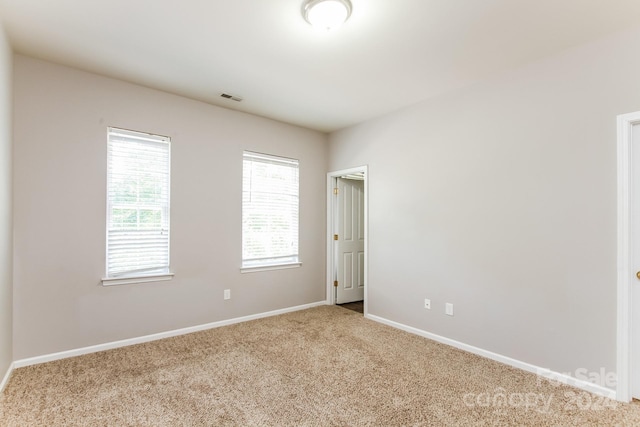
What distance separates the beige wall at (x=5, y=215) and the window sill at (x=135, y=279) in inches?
27.2

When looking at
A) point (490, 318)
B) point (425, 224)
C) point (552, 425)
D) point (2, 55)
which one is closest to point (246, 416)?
point (552, 425)

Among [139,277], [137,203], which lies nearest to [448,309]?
[139,277]

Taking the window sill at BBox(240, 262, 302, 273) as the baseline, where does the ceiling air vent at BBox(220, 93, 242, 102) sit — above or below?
above

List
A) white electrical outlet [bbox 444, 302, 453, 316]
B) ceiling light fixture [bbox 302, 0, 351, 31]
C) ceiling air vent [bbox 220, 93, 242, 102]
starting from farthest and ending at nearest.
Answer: ceiling air vent [bbox 220, 93, 242, 102] < white electrical outlet [bbox 444, 302, 453, 316] < ceiling light fixture [bbox 302, 0, 351, 31]

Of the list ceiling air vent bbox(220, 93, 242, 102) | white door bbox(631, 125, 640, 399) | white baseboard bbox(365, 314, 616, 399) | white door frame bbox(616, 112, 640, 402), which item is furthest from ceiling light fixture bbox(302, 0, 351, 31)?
white baseboard bbox(365, 314, 616, 399)

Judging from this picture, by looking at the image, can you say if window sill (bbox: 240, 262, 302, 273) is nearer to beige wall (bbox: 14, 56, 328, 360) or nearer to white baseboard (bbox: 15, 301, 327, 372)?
beige wall (bbox: 14, 56, 328, 360)

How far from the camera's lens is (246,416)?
2.09 meters

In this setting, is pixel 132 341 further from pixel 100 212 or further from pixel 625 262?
pixel 625 262

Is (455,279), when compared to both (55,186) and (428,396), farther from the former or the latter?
(55,186)

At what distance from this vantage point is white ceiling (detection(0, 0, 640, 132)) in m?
2.12

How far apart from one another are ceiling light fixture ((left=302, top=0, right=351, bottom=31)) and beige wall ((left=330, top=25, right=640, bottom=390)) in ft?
5.77

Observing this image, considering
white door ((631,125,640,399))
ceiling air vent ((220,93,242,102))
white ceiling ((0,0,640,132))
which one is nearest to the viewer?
white ceiling ((0,0,640,132))

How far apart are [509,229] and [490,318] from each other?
852mm

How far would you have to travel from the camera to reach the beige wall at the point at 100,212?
281 cm
